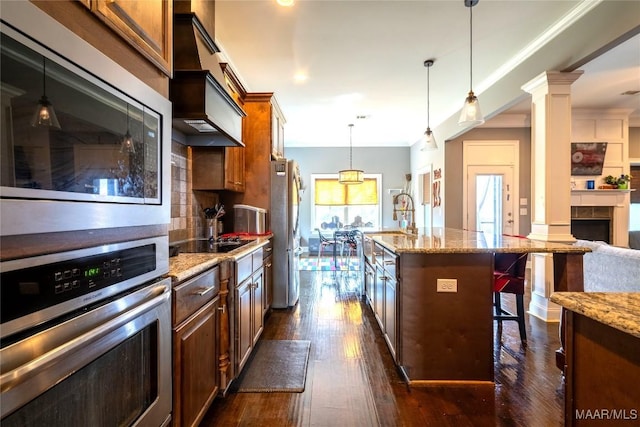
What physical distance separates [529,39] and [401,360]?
10.3 ft

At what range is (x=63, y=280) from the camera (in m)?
0.72

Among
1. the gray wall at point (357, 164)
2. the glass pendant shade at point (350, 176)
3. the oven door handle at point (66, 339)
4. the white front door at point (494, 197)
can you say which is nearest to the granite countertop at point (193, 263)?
the oven door handle at point (66, 339)

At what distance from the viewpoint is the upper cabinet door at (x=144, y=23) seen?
0.92 m

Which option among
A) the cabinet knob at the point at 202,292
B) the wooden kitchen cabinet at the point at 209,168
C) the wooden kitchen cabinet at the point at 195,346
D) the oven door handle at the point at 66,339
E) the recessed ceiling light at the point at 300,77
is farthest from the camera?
the recessed ceiling light at the point at 300,77

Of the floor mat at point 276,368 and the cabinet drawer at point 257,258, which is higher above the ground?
the cabinet drawer at point 257,258

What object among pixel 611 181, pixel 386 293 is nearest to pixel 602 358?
pixel 386 293

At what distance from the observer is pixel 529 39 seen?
296 centimetres

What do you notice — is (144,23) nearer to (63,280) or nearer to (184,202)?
(63,280)

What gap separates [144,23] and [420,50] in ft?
9.08

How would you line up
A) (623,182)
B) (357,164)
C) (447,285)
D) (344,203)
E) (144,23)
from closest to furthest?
1. (144,23)
2. (447,285)
3. (623,182)
4. (357,164)
5. (344,203)

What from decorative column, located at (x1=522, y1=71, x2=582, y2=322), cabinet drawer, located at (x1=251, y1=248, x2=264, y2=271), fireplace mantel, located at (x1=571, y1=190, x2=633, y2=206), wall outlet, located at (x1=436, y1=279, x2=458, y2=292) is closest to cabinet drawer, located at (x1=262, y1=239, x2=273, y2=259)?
cabinet drawer, located at (x1=251, y1=248, x2=264, y2=271)

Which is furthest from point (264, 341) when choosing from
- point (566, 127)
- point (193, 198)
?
point (566, 127)

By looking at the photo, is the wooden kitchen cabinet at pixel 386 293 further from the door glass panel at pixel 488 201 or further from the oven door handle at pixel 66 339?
the door glass panel at pixel 488 201

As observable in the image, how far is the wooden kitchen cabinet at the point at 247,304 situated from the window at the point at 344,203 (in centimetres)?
529
